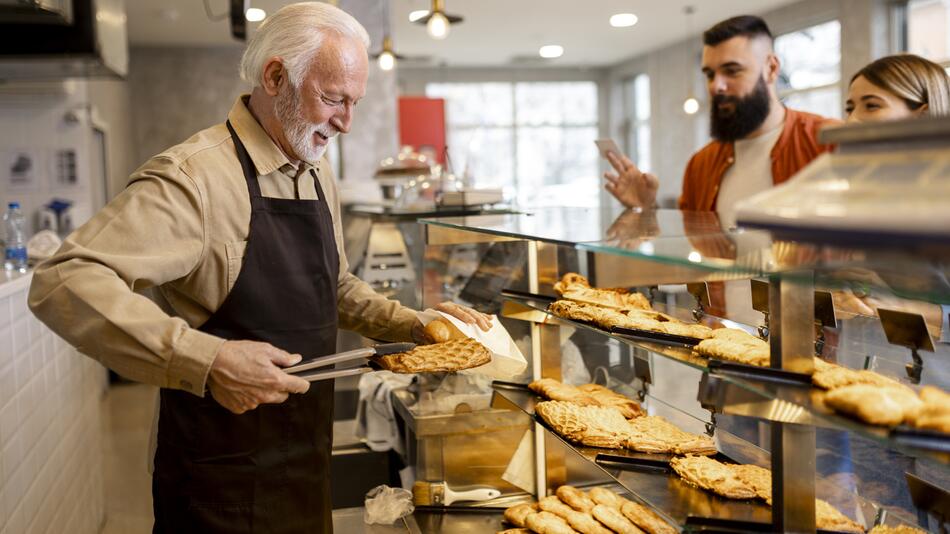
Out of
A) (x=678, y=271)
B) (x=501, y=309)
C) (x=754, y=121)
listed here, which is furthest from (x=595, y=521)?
(x=754, y=121)

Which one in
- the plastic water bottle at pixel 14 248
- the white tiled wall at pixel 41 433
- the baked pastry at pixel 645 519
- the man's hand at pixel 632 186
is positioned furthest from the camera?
the plastic water bottle at pixel 14 248

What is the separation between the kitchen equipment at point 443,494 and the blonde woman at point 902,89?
1.63 meters

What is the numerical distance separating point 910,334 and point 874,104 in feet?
4.63

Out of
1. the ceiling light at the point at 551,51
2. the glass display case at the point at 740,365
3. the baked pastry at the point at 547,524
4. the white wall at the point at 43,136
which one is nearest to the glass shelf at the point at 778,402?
the glass display case at the point at 740,365

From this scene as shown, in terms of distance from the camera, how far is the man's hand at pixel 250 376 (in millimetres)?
1545

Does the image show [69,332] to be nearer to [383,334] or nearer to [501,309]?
[383,334]

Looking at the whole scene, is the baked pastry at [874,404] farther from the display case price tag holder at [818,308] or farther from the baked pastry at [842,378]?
the display case price tag holder at [818,308]

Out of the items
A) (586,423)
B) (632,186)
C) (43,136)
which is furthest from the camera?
(43,136)

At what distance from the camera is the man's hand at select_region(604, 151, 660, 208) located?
9.56 ft

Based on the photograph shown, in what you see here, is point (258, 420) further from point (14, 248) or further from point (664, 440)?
point (14, 248)

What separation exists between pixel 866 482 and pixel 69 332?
1665mm

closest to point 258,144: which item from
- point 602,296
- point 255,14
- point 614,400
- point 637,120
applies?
point 602,296

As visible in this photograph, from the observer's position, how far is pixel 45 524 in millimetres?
3113

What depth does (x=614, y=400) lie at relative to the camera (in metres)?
2.21
